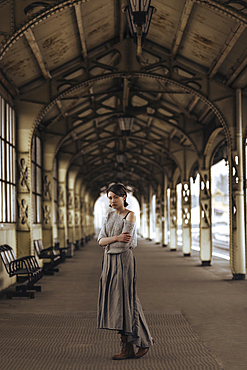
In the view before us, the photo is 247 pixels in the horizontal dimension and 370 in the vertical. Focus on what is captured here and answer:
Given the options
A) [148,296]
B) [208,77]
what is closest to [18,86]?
[208,77]

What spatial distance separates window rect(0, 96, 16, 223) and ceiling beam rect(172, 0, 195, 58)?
177 inches

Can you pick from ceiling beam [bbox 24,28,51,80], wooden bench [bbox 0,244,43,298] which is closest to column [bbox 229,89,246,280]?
wooden bench [bbox 0,244,43,298]

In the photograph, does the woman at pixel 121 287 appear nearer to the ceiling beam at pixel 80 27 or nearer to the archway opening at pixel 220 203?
the ceiling beam at pixel 80 27

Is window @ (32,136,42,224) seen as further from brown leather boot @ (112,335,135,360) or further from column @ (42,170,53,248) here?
brown leather boot @ (112,335,135,360)

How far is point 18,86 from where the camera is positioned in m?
12.8

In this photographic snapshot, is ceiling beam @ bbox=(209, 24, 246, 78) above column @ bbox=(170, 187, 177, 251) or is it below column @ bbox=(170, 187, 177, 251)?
above

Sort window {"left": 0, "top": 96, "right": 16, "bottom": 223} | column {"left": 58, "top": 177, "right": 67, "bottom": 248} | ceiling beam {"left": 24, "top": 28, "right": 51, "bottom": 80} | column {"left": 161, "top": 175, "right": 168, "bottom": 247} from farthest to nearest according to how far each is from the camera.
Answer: column {"left": 161, "top": 175, "right": 168, "bottom": 247} → column {"left": 58, "top": 177, "right": 67, "bottom": 248} → window {"left": 0, "top": 96, "right": 16, "bottom": 223} → ceiling beam {"left": 24, "top": 28, "right": 51, "bottom": 80}

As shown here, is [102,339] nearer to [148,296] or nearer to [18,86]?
[148,296]

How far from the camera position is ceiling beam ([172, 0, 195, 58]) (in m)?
10.3

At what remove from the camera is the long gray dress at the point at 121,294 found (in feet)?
16.5

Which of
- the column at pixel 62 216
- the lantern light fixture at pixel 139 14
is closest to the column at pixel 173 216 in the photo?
the column at pixel 62 216

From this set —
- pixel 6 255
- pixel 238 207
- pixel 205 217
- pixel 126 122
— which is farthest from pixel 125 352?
pixel 205 217

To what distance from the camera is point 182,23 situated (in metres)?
11.2

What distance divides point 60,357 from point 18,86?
9085 millimetres
